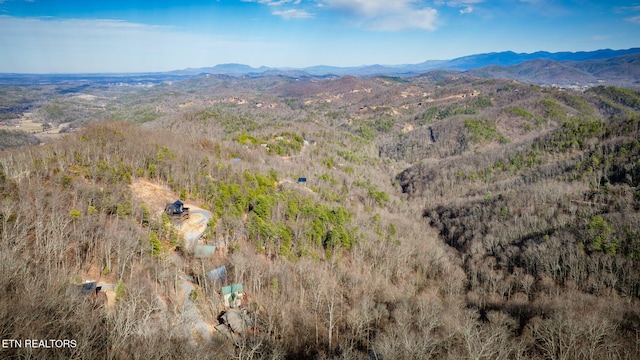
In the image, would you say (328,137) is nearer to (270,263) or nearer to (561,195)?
(561,195)

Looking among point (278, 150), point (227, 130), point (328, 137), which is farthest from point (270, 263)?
point (328, 137)

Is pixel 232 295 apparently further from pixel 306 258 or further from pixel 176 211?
pixel 306 258

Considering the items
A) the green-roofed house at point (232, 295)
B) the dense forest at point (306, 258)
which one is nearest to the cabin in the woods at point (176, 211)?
the dense forest at point (306, 258)

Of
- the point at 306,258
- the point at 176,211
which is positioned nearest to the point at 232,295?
the point at 176,211

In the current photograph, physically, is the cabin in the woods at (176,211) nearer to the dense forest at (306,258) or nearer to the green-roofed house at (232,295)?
the dense forest at (306,258)

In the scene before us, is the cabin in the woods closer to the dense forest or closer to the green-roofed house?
the dense forest

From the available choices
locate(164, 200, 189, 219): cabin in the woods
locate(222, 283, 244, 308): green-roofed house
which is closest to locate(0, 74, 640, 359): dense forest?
locate(222, 283, 244, 308): green-roofed house
